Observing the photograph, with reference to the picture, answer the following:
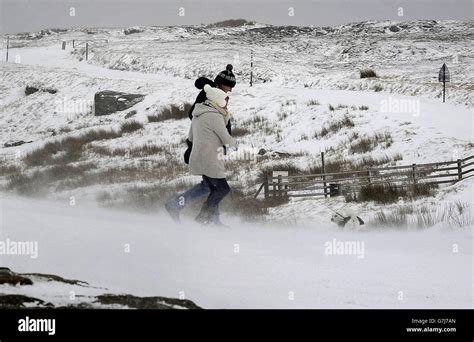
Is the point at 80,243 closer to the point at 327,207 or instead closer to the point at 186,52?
the point at 327,207

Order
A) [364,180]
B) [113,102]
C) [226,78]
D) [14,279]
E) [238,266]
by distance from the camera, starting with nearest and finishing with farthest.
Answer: [14,279] < [238,266] < [226,78] < [364,180] < [113,102]

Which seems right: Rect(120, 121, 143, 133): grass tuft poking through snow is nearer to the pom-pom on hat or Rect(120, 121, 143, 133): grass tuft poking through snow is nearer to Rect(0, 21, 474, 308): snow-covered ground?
Rect(0, 21, 474, 308): snow-covered ground

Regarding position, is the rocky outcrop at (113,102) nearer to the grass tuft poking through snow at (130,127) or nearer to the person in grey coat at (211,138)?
the grass tuft poking through snow at (130,127)

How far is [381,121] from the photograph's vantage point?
2169cm

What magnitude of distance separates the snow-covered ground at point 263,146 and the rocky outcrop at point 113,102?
929mm

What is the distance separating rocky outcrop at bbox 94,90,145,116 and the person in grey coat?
2532cm

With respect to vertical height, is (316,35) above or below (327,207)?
above

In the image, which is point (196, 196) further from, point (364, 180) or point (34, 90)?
point (34, 90)

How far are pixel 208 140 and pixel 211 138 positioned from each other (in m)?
0.04

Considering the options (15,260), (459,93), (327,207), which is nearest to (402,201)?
(327,207)

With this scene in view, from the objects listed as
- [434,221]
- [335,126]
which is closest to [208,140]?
[434,221]

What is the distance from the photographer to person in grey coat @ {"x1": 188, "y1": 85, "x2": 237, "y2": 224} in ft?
22.0

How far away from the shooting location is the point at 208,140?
677 centimetres
